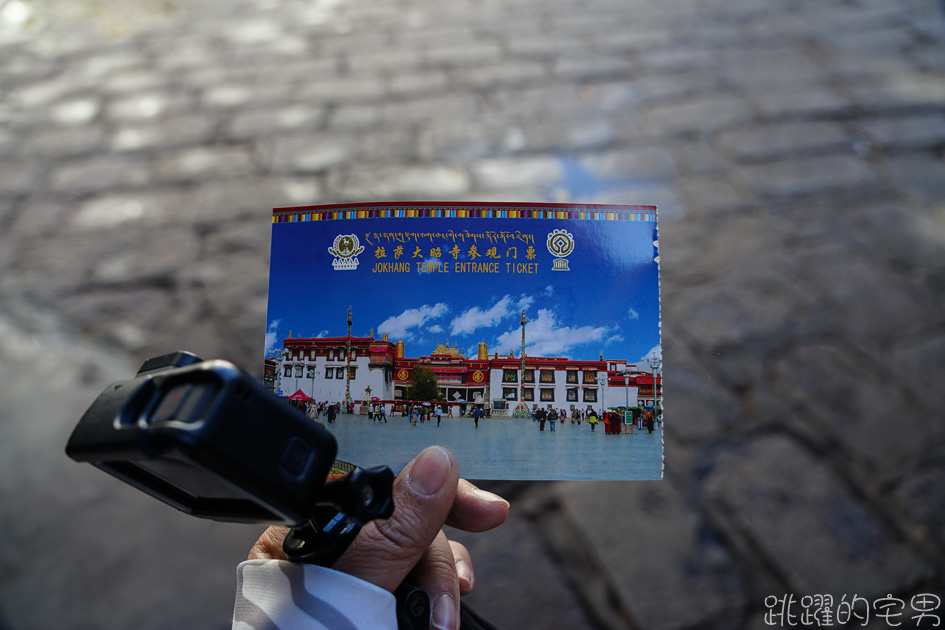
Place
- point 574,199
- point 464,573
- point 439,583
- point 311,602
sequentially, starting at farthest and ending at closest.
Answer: point 574,199 < point 464,573 < point 439,583 < point 311,602

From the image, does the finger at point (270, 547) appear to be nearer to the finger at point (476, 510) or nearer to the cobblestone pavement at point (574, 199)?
the finger at point (476, 510)

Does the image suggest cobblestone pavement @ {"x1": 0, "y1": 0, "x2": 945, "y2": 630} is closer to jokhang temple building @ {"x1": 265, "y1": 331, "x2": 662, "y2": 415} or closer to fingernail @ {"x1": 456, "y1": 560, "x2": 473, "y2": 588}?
fingernail @ {"x1": 456, "y1": 560, "x2": 473, "y2": 588}

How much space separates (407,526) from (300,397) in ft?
0.60

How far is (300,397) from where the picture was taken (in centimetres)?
59

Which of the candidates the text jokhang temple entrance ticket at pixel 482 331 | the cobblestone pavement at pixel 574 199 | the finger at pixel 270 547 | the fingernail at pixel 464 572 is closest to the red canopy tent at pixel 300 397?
the text jokhang temple entrance ticket at pixel 482 331

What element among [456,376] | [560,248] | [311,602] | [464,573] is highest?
[560,248]

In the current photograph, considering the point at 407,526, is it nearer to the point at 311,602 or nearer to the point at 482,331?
the point at 311,602

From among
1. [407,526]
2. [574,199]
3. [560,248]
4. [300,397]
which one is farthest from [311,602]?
[574,199]

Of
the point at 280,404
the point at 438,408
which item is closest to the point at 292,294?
the point at 438,408

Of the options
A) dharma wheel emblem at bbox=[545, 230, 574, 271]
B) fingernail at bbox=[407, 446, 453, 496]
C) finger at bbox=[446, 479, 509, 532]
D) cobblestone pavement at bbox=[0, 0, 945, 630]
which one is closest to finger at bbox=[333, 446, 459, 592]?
fingernail at bbox=[407, 446, 453, 496]

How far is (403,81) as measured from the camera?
Result: 3.72 ft

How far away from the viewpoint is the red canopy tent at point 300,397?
588 mm

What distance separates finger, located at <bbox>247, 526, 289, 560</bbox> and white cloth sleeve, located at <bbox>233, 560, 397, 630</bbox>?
0.11 metres

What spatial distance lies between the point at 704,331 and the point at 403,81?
68 cm
